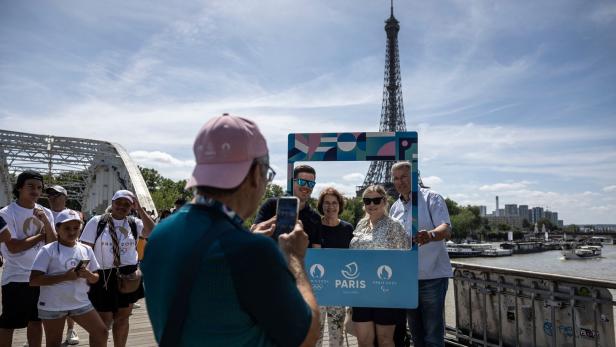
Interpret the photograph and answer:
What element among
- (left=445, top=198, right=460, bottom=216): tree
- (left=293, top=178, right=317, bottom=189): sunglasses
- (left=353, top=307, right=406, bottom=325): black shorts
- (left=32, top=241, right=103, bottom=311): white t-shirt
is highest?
(left=445, top=198, right=460, bottom=216): tree

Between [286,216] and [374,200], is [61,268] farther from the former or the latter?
[286,216]

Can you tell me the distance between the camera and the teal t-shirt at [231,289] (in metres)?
1.20

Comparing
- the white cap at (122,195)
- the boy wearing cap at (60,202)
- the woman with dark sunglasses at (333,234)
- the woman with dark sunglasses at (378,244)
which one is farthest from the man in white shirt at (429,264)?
the boy wearing cap at (60,202)

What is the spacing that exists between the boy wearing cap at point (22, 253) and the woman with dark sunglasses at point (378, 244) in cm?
319

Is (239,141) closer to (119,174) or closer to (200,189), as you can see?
(200,189)

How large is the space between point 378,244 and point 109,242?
2882 mm

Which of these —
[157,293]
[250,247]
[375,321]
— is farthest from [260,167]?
[375,321]

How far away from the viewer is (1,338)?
4.23 metres

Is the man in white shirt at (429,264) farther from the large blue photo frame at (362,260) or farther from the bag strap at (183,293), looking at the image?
the bag strap at (183,293)

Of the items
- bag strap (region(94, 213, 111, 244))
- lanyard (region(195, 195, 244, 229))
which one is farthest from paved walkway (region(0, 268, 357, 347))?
lanyard (region(195, 195, 244, 229))

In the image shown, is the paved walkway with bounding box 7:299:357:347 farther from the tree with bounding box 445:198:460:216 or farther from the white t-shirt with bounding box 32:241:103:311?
the tree with bounding box 445:198:460:216

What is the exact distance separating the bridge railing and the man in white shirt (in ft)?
3.52

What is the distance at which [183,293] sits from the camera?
124 cm

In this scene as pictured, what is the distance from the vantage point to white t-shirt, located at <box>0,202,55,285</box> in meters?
4.41
